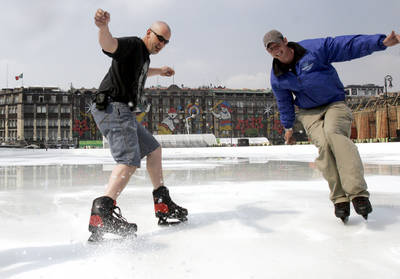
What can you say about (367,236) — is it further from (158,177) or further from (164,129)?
(164,129)

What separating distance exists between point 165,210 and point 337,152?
45.2 inches

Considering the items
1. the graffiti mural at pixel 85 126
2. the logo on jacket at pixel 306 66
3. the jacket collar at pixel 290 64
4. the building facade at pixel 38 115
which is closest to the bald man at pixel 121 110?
the jacket collar at pixel 290 64

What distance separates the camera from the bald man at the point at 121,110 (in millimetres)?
1776

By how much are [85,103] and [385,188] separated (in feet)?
225

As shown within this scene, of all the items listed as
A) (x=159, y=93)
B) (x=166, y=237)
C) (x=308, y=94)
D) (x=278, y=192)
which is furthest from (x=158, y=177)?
(x=159, y=93)

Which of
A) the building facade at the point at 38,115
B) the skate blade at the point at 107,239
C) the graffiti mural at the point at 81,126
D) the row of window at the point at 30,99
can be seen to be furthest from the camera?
the row of window at the point at 30,99

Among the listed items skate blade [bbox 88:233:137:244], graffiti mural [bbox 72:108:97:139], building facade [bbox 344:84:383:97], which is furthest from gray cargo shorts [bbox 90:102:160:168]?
building facade [bbox 344:84:383:97]

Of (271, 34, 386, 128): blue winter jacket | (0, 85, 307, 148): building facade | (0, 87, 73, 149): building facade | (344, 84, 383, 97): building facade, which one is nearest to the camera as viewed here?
(271, 34, 386, 128): blue winter jacket

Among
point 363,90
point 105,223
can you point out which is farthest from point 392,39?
point 363,90

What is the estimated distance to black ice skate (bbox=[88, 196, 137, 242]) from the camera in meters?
1.73

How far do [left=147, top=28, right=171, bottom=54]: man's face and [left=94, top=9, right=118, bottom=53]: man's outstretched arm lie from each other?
28cm

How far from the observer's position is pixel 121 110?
1.91 m

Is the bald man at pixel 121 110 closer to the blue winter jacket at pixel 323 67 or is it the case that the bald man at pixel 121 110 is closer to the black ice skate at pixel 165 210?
the black ice skate at pixel 165 210

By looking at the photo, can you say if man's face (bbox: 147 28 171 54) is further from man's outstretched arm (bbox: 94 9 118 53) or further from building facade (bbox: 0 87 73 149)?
building facade (bbox: 0 87 73 149)
